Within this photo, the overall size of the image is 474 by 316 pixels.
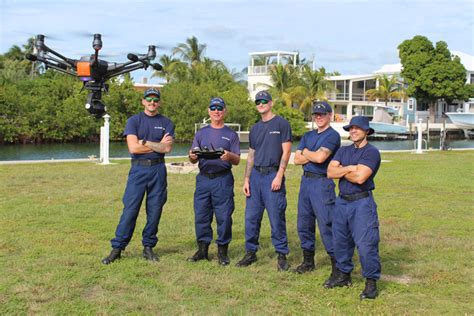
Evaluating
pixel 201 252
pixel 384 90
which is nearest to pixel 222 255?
pixel 201 252

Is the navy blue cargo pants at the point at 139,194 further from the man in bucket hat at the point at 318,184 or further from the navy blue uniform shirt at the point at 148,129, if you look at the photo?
the man in bucket hat at the point at 318,184

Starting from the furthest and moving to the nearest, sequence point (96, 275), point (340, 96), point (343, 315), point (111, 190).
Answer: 1. point (340, 96)
2. point (111, 190)
3. point (96, 275)
4. point (343, 315)

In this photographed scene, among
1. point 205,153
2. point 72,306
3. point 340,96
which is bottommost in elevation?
point 72,306

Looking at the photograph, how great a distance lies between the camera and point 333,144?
18.1 feet

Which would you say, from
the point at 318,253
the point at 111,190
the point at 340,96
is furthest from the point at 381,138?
the point at 318,253

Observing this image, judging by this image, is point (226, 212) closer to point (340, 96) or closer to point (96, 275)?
point (96, 275)

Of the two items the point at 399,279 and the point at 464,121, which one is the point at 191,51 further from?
the point at 399,279

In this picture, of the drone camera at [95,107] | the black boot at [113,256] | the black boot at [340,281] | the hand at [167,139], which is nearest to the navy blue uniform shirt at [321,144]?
the black boot at [340,281]

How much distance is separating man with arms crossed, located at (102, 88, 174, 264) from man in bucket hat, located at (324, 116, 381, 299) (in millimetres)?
1846

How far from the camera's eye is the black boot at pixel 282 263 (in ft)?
19.0

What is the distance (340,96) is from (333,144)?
53.0 metres

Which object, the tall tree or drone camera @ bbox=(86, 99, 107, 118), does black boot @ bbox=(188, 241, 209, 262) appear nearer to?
drone camera @ bbox=(86, 99, 107, 118)

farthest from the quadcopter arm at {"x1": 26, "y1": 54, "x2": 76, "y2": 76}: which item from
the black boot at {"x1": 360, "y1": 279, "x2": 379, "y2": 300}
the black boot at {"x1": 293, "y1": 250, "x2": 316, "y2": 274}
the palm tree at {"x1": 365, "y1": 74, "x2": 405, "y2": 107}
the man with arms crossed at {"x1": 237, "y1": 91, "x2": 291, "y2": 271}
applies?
the palm tree at {"x1": 365, "y1": 74, "x2": 405, "y2": 107}

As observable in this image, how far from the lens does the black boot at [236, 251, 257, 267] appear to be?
593 cm
